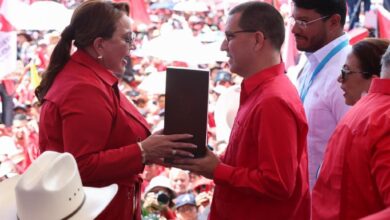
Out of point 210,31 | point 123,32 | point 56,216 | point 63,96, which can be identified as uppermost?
point 123,32

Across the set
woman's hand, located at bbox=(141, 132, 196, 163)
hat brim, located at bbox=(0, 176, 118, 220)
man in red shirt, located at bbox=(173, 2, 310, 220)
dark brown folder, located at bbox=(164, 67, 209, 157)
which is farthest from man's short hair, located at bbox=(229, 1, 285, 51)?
hat brim, located at bbox=(0, 176, 118, 220)

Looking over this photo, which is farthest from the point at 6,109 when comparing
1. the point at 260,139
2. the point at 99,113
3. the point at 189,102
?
the point at 260,139

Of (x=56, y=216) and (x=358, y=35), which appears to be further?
(x=358, y=35)

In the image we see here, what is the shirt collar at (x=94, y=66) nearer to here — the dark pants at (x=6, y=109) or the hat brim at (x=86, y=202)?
the hat brim at (x=86, y=202)

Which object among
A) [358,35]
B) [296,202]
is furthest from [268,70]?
[358,35]

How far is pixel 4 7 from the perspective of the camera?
169 inches

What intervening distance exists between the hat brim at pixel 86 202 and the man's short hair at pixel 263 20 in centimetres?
61

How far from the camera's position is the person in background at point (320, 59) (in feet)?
7.28

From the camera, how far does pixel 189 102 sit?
1830 millimetres

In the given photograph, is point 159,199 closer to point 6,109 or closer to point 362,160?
point 6,109

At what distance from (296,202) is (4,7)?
10.2ft

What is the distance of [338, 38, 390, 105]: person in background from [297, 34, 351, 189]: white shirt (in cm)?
29

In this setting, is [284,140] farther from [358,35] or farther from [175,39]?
[175,39]

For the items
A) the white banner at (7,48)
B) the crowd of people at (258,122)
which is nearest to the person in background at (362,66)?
the crowd of people at (258,122)
